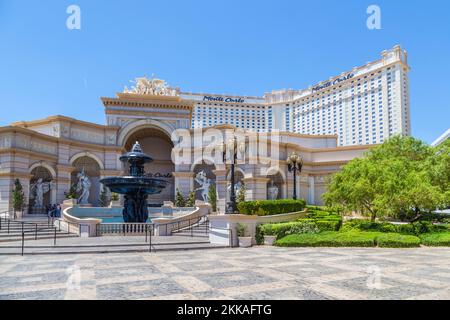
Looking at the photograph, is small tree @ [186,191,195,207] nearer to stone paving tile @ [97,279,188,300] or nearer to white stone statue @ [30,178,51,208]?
white stone statue @ [30,178,51,208]

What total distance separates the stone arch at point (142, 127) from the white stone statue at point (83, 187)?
21.6 feet

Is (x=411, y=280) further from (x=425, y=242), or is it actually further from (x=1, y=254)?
(x=1, y=254)

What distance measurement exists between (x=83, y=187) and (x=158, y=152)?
13.5 metres

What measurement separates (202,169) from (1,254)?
28.0 metres

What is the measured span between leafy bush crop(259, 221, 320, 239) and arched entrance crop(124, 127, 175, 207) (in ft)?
92.9

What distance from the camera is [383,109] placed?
10581 cm

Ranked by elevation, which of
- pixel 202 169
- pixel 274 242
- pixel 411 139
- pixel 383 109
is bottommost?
pixel 274 242

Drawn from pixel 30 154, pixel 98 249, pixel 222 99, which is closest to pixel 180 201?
pixel 30 154

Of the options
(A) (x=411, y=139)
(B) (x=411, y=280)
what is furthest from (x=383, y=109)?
(B) (x=411, y=280)

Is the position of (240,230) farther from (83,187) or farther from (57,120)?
(57,120)

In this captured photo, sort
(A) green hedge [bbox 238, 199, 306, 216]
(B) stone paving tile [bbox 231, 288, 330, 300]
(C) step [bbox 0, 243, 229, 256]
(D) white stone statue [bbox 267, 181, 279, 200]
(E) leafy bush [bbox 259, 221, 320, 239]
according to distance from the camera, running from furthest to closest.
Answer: (D) white stone statue [bbox 267, 181, 279, 200] → (A) green hedge [bbox 238, 199, 306, 216] → (E) leafy bush [bbox 259, 221, 320, 239] → (C) step [bbox 0, 243, 229, 256] → (B) stone paving tile [bbox 231, 288, 330, 300]

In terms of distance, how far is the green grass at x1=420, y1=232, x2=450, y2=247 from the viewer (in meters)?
16.4

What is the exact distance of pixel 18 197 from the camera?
96.8ft

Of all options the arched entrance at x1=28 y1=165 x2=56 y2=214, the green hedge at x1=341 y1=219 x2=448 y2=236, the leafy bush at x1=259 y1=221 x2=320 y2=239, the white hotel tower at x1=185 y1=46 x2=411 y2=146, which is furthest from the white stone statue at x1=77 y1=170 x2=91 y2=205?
the white hotel tower at x1=185 y1=46 x2=411 y2=146
